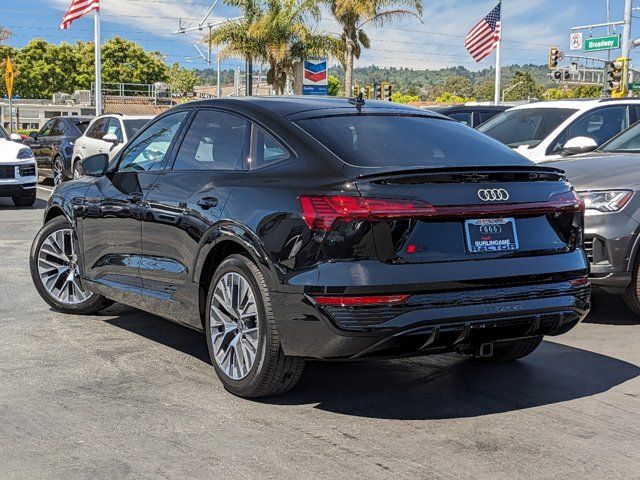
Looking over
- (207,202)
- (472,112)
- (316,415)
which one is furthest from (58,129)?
(316,415)

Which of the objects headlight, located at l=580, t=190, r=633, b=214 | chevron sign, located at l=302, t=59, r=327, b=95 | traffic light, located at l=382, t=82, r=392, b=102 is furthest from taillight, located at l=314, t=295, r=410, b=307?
traffic light, located at l=382, t=82, r=392, b=102

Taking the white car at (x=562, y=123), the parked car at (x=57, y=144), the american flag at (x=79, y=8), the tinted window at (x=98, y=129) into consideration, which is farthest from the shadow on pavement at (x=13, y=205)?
the american flag at (x=79, y=8)

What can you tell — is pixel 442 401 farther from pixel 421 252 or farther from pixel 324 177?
pixel 324 177

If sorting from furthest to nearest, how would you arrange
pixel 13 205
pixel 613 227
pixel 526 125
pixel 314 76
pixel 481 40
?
pixel 481 40
pixel 314 76
pixel 13 205
pixel 526 125
pixel 613 227

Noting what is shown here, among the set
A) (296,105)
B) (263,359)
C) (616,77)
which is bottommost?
(263,359)

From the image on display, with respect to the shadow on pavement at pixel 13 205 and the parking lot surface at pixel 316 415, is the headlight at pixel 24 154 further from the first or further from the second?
the parking lot surface at pixel 316 415

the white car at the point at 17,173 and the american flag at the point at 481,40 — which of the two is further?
the american flag at the point at 481,40

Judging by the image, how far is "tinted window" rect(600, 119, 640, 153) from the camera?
8.38 metres

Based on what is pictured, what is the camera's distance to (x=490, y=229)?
452cm

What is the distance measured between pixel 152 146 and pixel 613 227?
136 inches

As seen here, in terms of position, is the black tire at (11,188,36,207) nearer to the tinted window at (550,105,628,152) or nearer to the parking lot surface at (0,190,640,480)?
the tinted window at (550,105,628,152)

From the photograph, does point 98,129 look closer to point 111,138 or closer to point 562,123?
point 111,138

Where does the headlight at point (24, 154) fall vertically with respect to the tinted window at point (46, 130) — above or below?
below

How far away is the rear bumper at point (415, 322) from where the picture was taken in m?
4.21
